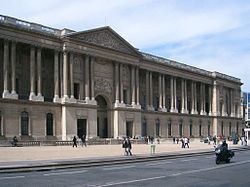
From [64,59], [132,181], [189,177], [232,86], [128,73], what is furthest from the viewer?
[232,86]

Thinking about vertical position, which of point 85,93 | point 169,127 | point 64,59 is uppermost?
point 64,59

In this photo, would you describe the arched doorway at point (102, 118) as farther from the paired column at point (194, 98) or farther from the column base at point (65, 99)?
the paired column at point (194, 98)

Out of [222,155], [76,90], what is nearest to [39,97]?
[76,90]

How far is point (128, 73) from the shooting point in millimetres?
81188

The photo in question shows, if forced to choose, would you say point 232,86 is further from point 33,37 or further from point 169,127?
point 33,37

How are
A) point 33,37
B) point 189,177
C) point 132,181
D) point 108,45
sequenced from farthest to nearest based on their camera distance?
point 108,45
point 33,37
point 189,177
point 132,181

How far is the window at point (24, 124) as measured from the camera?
6128 cm

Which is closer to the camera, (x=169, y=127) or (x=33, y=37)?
(x=33, y=37)

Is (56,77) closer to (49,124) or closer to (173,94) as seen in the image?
(49,124)

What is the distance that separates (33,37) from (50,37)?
3191 millimetres

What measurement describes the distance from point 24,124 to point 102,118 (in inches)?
756

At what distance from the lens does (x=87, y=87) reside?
71188mm

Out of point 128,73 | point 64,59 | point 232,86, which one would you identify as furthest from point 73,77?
point 232,86

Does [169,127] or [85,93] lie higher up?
[85,93]
